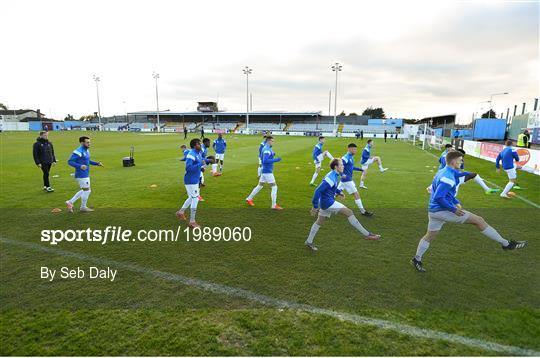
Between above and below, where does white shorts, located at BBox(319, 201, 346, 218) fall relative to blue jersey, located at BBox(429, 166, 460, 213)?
below

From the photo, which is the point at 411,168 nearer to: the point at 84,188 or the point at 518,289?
the point at 518,289

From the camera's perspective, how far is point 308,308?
4.40 m

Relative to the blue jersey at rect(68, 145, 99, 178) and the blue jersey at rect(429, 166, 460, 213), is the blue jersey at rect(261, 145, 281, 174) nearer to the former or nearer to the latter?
the blue jersey at rect(429, 166, 460, 213)

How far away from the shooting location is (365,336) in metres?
3.83


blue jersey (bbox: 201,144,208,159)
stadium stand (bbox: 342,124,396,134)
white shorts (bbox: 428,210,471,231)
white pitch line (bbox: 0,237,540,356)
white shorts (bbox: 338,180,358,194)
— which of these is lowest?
white pitch line (bbox: 0,237,540,356)

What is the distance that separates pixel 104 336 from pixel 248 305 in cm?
191

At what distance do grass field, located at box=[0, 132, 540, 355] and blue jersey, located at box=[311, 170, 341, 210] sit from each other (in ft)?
3.51

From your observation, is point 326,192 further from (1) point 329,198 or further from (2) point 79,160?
(2) point 79,160

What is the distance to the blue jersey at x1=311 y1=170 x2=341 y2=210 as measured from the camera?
598 cm

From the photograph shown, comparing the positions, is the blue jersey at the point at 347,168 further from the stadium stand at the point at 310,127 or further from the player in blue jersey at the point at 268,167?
the stadium stand at the point at 310,127

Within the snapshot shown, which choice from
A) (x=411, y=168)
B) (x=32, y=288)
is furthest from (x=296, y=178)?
(x=32, y=288)

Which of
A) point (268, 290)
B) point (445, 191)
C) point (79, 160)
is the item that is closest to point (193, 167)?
point (79, 160)

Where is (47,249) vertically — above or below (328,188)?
below

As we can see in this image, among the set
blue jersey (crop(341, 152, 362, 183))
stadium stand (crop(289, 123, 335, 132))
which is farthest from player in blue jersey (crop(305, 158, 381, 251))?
stadium stand (crop(289, 123, 335, 132))
